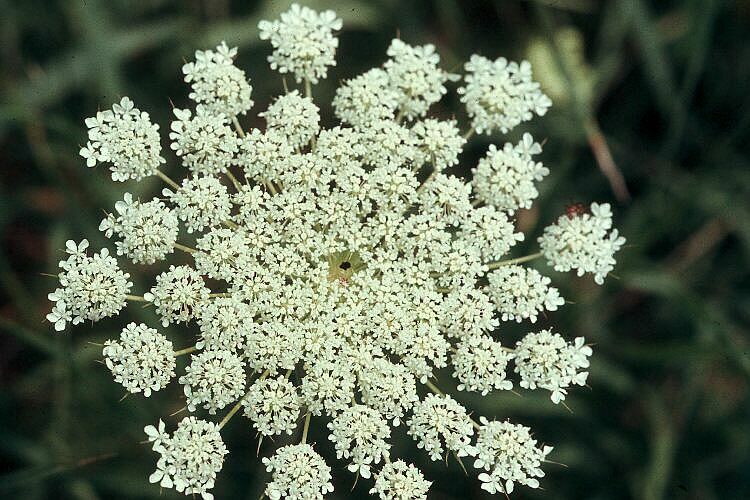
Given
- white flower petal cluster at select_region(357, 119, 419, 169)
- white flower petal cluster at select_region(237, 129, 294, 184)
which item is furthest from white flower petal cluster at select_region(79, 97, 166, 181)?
white flower petal cluster at select_region(357, 119, 419, 169)

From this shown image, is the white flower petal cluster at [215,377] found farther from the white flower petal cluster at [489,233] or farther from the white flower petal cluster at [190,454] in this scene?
the white flower petal cluster at [489,233]

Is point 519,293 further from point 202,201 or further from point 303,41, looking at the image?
point 303,41

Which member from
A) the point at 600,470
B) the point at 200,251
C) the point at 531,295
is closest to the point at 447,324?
the point at 531,295

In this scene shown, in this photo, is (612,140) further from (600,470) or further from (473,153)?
(600,470)

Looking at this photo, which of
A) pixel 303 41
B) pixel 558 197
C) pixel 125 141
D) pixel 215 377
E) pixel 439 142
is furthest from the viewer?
pixel 558 197

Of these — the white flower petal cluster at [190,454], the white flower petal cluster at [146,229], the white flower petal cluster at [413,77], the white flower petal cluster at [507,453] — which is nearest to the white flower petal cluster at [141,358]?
the white flower petal cluster at [190,454]

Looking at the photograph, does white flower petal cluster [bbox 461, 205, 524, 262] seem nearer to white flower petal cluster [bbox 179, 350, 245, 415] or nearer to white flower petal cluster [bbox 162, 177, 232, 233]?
white flower petal cluster [bbox 162, 177, 232, 233]

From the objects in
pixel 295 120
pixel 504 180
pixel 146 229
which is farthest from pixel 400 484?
pixel 295 120
